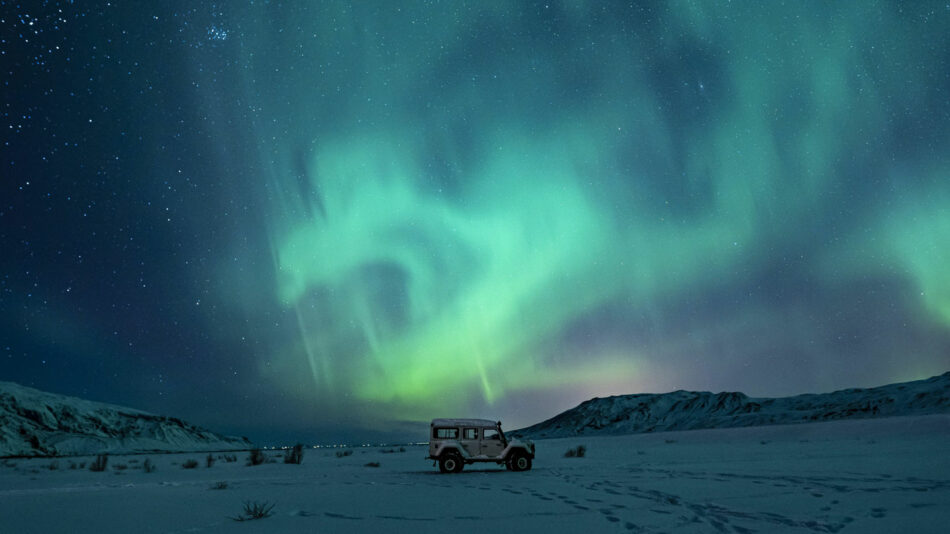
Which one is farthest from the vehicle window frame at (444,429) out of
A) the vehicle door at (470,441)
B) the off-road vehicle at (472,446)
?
the vehicle door at (470,441)

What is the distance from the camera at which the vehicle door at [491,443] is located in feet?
73.8

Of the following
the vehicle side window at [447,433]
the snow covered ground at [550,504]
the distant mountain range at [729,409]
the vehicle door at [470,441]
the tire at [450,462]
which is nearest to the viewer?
the snow covered ground at [550,504]

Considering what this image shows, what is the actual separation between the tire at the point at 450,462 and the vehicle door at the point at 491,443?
3.82ft

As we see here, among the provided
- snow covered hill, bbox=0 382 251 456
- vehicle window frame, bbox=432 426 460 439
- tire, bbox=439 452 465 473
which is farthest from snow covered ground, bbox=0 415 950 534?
snow covered hill, bbox=0 382 251 456

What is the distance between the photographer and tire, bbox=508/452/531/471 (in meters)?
22.0

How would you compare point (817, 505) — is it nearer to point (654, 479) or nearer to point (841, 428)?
point (654, 479)

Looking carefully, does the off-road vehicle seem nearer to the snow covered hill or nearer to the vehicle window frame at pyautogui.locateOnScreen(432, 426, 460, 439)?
the vehicle window frame at pyautogui.locateOnScreen(432, 426, 460, 439)

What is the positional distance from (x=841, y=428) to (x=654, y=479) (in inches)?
1628

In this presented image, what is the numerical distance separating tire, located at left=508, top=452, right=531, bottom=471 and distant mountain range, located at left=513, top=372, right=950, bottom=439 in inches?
3210

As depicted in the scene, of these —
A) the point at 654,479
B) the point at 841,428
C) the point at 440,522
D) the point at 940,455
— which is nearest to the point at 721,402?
the point at 841,428

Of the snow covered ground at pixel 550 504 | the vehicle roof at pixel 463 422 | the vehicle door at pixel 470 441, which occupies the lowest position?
the snow covered ground at pixel 550 504

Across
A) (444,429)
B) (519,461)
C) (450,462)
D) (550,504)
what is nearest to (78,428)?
(444,429)

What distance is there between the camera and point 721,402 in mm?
124250

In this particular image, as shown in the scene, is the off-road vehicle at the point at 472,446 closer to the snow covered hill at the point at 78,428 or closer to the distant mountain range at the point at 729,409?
the distant mountain range at the point at 729,409
